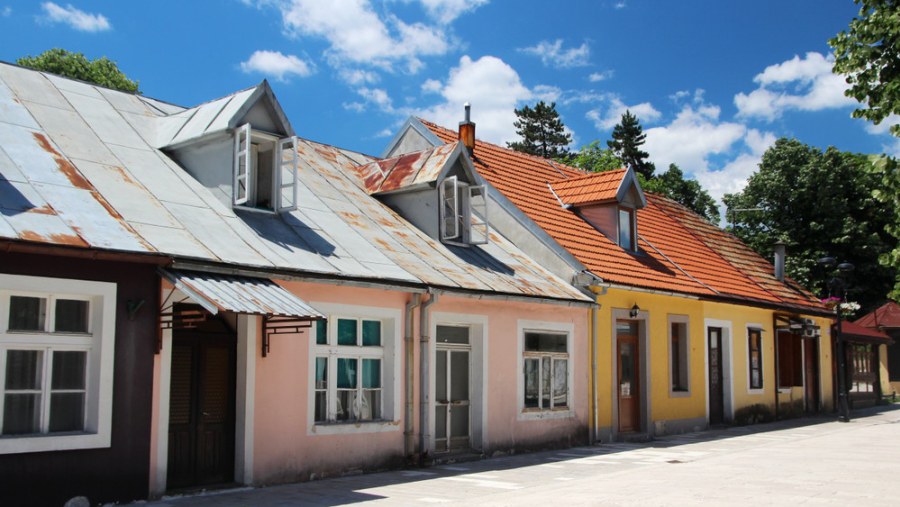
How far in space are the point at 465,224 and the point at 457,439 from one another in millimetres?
4053

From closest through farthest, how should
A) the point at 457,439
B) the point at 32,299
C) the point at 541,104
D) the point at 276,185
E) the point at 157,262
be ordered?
the point at 32,299 → the point at 157,262 → the point at 276,185 → the point at 457,439 → the point at 541,104

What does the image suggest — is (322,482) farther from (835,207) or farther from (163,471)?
(835,207)

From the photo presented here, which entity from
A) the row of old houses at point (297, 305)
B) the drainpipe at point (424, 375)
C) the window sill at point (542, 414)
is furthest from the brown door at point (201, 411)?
the window sill at point (542, 414)

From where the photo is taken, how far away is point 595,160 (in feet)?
175

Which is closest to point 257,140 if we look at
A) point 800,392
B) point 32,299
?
point 32,299

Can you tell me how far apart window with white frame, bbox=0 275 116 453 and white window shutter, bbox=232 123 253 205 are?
11.0 ft

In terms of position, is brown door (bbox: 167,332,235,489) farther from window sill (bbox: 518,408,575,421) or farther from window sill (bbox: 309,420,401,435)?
window sill (bbox: 518,408,575,421)

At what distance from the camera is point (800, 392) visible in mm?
26172

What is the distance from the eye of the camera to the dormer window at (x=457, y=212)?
54.4 feet

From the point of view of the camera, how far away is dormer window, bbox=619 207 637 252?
21.0 m

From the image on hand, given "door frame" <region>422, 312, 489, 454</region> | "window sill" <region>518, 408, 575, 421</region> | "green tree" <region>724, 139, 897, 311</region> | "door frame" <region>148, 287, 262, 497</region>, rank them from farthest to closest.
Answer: "green tree" <region>724, 139, 897, 311</region> < "window sill" <region>518, 408, 575, 421</region> < "door frame" <region>422, 312, 489, 454</region> < "door frame" <region>148, 287, 262, 497</region>

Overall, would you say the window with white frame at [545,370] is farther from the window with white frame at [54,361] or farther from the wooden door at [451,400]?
the window with white frame at [54,361]

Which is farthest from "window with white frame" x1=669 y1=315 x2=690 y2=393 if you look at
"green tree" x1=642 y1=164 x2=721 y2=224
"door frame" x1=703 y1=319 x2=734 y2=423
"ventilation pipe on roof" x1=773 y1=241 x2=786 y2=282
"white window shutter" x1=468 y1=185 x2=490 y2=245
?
"green tree" x1=642 y1=164 x2=721 y2=224

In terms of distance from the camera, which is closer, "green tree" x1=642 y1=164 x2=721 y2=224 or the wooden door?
the wooden door
